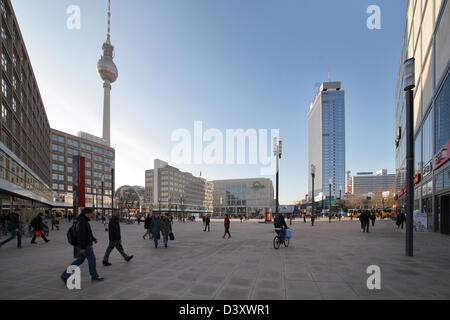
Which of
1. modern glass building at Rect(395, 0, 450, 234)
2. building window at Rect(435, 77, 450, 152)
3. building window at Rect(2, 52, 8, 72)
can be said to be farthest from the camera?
building window at Rect(2, 52, 8, 72)

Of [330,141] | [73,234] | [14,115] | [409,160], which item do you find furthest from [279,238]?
[330,141]

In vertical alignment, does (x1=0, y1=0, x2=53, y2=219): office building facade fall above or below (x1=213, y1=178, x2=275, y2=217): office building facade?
above

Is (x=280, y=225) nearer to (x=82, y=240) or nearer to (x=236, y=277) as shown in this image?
(x=236, y=277)

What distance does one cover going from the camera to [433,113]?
65.5 ft

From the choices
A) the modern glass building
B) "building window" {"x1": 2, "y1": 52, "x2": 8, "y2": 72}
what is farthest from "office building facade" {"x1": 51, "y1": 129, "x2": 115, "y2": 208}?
the modern glass building

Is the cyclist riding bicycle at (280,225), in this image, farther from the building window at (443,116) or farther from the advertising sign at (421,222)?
the advertising sign at (421,222)

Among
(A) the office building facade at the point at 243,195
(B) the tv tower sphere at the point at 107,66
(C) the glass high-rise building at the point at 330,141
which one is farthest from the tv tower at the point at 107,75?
(C) the glass high-rise building at the point at 330,141

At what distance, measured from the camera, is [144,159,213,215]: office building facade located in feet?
440

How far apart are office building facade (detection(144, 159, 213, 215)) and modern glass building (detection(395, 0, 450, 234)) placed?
111598mm

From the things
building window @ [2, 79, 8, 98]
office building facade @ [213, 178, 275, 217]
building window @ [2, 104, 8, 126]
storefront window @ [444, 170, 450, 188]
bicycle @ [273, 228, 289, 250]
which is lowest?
office building facade @ [213, 178, 275, 217]

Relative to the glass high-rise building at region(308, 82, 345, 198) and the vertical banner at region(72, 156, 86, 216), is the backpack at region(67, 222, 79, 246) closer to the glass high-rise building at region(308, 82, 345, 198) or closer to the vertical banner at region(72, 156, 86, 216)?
the vertical banner at region(72, 156, 86, 216)

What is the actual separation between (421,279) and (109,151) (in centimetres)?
10399

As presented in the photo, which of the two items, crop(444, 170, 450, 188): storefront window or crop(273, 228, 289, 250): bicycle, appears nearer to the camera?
crop(273, 228, 289, 250): bicycle

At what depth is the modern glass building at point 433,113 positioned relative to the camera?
17.4 metres
